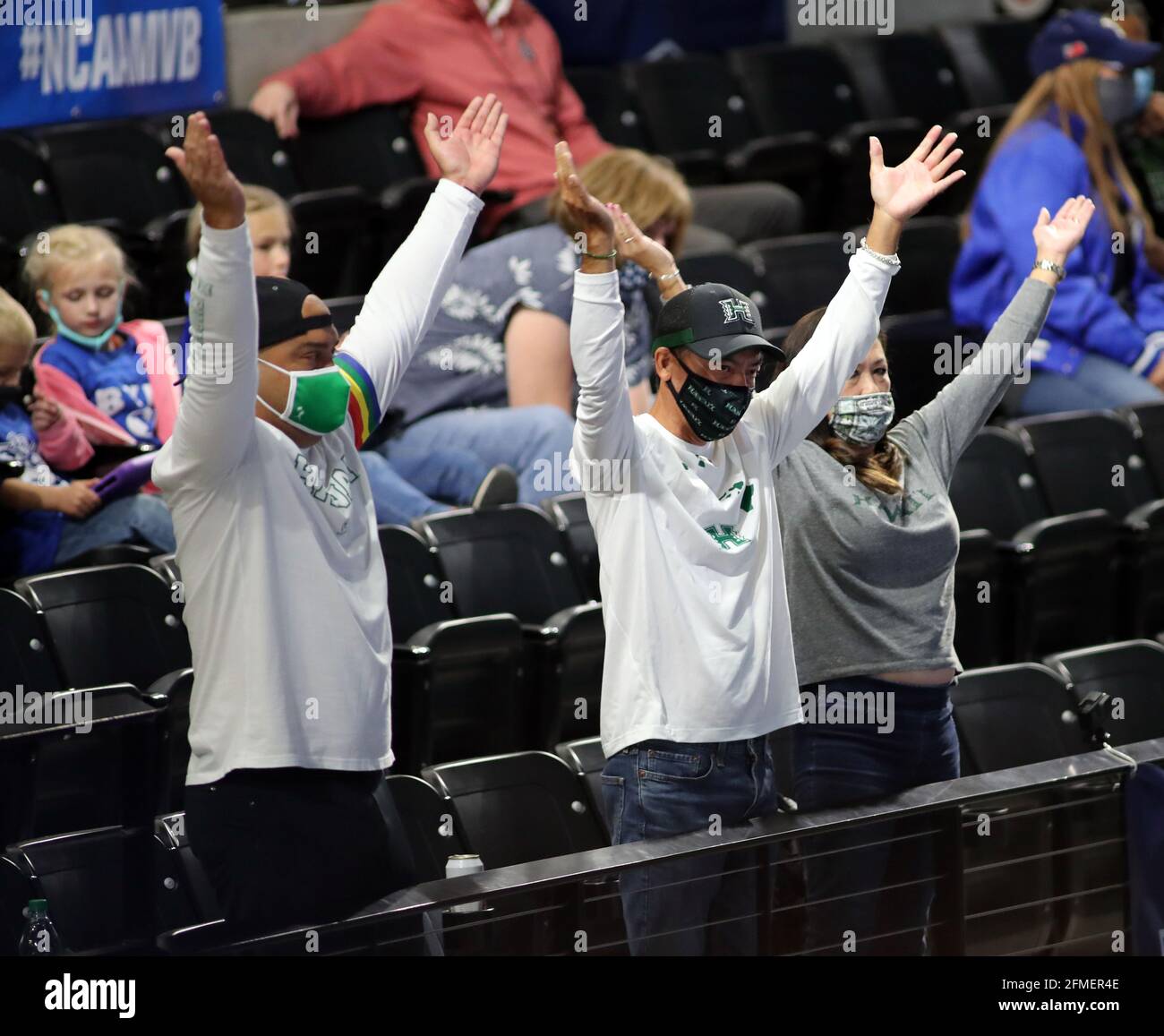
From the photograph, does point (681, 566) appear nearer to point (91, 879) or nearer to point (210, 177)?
point (210, 177)

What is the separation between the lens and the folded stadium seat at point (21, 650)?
3516mm

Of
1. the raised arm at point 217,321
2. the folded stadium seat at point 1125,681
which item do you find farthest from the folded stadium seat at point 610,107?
the raised arm at point 217,321

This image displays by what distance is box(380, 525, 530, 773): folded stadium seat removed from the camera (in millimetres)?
3736

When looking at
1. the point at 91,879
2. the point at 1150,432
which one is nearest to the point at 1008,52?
the point at 1150,432

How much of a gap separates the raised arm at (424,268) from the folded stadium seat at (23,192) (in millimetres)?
2405

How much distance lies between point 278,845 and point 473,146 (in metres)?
1.21

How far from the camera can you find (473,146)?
10.1 ft

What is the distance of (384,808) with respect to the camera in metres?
2.66

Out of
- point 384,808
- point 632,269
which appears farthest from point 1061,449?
point 384,808
